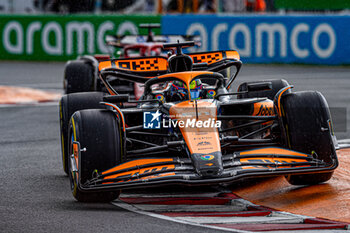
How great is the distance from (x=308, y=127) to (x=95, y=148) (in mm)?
1940

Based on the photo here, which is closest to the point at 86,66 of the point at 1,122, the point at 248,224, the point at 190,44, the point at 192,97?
the point at 1,122

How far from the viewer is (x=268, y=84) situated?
24.7ft

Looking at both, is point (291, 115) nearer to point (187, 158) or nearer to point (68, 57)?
point (187, 158)

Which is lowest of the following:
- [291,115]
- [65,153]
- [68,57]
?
[68,57]

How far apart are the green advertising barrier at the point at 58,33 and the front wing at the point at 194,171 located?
704 inches

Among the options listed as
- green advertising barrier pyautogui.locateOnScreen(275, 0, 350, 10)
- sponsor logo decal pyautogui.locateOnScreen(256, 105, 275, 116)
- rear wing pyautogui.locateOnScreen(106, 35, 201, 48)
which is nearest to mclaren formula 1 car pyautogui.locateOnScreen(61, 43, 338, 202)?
sponsor logo decal pyautogui.locateOnScreen(256, 105, 275, 116)

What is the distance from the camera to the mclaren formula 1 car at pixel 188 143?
6.36 meters

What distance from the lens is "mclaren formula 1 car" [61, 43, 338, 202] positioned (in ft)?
20.9

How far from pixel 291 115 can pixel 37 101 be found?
9.41m

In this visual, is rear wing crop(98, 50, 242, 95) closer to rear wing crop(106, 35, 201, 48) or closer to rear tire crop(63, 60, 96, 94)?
rear tire crop(63, 60, 96, 94)

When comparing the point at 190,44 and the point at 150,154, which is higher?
the point at 190,44

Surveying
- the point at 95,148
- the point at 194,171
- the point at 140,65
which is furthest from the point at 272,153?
the point at 140,65

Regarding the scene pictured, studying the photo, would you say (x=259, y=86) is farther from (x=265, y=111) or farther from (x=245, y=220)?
(x=245, y=220)

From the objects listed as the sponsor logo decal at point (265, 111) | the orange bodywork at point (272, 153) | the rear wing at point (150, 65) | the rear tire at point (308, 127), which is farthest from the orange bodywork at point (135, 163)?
the rear wing at point (150, 65)
